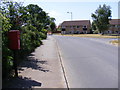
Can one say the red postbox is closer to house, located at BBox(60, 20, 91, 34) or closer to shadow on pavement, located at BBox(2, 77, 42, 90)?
shadow on pavement, located at BBox(2, 77, 42, 90)

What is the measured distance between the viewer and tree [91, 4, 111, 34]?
71769mm

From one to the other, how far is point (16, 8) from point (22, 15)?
2.25 ft

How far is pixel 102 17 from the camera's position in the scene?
72625 mm

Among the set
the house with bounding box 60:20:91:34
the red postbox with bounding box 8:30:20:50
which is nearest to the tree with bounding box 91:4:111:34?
A: the house with bounding box 60:20:91:34

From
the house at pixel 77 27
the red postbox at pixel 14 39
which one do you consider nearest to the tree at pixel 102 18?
the house at pixel 77 27

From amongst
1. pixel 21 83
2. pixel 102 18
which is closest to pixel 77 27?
pixel 102 18

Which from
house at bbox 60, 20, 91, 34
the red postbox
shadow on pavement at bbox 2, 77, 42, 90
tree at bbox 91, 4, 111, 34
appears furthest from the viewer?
house at bbox 60, 20, 91, 34

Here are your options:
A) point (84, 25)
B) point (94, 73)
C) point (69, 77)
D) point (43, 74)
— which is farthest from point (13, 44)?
point (84, 25)

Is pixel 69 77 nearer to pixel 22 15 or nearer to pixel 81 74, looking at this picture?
pixel 81 74

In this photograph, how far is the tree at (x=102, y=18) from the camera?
71.8 metres

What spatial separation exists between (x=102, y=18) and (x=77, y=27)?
30681 millimetres

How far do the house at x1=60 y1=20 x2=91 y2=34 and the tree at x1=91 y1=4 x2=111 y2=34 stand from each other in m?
23.7

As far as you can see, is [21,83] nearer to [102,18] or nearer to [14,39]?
[14,39]

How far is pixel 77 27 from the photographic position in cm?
10212
